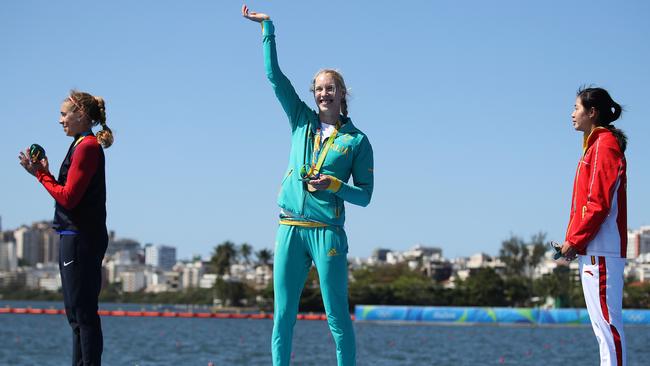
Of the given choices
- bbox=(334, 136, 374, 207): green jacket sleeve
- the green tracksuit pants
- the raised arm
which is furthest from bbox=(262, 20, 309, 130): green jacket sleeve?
the green tracksuit pants

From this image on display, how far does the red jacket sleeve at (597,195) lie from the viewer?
6.07 m

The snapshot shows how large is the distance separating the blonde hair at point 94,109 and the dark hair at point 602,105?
3210 mm

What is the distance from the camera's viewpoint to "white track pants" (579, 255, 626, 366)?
19.7 ft

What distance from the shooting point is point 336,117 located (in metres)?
6.93

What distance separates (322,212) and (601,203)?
1.79 metres

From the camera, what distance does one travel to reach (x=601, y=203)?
607cm

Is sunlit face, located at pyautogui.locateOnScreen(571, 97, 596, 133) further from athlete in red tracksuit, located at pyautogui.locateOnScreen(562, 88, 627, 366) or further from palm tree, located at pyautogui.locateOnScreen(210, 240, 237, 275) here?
palm tree, located at pyautogui.locateOnScreen(210, 240, 237, 275)

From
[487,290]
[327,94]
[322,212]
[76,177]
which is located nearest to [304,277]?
[322,212]

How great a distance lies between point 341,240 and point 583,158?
1660 millimetres

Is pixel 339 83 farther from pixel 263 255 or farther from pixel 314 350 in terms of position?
pixel 263 255

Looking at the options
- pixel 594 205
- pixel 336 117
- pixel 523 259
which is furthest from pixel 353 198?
pixel 523 259

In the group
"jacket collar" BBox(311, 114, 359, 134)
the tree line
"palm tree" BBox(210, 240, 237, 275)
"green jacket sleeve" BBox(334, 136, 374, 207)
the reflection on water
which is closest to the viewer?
"green jacket sleeve" BBox(334, 136, 374, 207)

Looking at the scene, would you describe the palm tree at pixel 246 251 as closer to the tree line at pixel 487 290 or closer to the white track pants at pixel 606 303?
the tree line at pixel 487 290

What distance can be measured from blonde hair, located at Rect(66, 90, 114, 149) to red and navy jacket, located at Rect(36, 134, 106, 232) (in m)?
0.19
